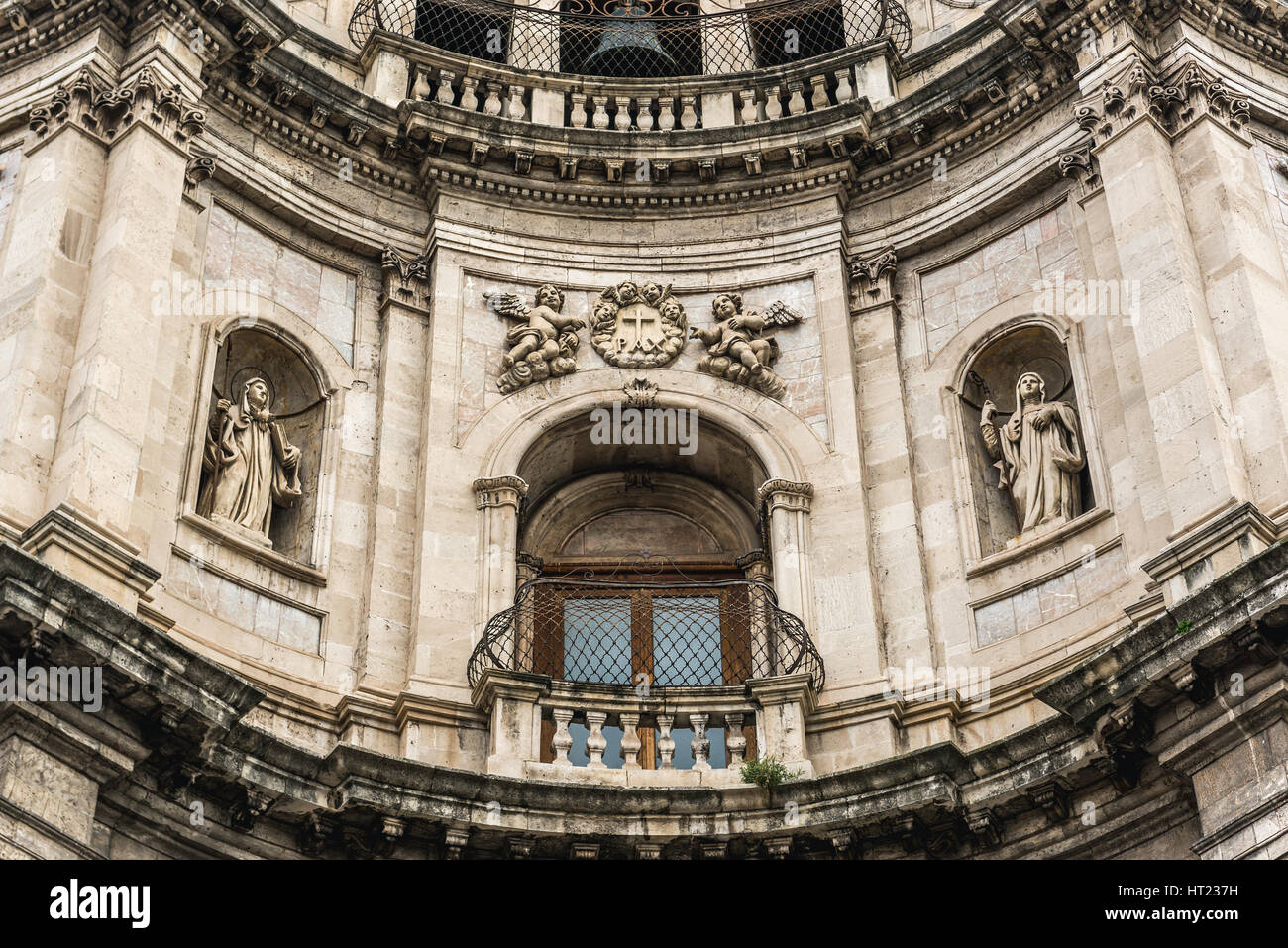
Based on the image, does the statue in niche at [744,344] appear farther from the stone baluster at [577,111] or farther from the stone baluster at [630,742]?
the stone baluster at [630,742]

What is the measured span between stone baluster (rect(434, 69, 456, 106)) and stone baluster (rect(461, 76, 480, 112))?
120mm

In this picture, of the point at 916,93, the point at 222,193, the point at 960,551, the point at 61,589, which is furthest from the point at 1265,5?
the point at 61,589

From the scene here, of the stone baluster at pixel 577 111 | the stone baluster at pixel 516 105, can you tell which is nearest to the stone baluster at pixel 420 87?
the stone baluster at pixel 516 105

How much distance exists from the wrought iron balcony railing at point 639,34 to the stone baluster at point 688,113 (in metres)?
0.69

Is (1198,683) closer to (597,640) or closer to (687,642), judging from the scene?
(687,642)

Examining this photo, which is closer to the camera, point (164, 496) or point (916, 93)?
point (164, 496)

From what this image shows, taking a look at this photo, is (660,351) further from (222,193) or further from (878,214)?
(222,193)

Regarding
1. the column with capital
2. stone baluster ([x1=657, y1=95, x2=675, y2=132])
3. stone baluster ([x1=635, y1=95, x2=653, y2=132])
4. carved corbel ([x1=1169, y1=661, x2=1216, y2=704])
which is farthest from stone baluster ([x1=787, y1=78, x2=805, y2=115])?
carved corbel ([x1=1169, y1=661, x2=1216, y2=704])

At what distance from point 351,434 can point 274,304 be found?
1682 mm

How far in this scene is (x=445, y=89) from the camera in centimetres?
2591

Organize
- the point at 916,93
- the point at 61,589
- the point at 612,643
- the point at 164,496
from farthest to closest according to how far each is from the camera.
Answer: the point at 916,93 → the point at 612,643 → the point at 164,496 → the point at 61,589

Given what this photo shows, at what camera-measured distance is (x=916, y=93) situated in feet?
82.5

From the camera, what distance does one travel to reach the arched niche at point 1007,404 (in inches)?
886

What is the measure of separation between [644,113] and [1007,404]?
575cm
